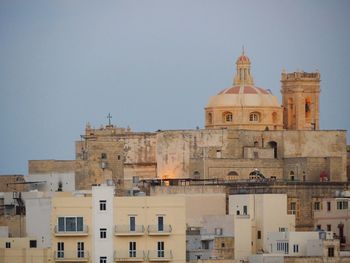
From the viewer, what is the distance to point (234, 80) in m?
132

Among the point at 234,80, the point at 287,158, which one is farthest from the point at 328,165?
the point at 234,80

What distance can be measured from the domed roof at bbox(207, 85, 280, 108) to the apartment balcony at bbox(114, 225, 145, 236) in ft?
108

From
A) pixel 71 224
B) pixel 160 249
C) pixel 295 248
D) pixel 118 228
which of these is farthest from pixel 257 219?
pixel 71 224

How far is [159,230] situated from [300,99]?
123 ft

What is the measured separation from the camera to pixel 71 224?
95.6 meters

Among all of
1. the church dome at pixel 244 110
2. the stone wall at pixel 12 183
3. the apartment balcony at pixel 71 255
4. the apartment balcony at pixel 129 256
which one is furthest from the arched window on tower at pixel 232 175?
the apartment balcony at pixel 71 255

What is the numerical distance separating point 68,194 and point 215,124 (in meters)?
28.1

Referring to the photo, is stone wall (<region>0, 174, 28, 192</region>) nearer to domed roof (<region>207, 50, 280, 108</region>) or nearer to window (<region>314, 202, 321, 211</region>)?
window (<region>314, 202, 321, 211</region>)

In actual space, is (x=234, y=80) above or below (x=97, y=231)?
above

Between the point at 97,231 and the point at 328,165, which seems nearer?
the point at 97,231

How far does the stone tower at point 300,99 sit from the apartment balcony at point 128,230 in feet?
121

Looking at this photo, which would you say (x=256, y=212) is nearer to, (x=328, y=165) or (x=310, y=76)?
(x=328, y=165)

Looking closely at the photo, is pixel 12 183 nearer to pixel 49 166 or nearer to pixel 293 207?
pixel 49 166

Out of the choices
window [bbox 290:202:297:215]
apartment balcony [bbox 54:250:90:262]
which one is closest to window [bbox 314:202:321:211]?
window [bbox 290:202:297:215]
